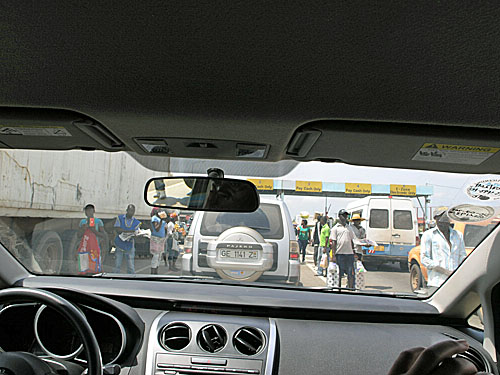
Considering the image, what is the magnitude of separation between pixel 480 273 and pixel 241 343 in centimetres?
178

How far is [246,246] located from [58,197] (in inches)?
217

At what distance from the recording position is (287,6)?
127 centimetres

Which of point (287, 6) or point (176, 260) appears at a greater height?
point (287, 6)

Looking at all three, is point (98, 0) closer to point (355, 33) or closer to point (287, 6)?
point (287, 6)

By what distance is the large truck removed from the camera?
Answer: 6.92 meters

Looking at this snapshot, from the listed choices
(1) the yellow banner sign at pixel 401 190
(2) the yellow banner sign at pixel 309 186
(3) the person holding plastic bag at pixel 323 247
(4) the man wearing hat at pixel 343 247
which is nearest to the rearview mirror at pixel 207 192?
(3) the person holding plastic bag at pixel 323 247

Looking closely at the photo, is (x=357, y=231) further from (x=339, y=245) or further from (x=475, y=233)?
(x=475, y=233)

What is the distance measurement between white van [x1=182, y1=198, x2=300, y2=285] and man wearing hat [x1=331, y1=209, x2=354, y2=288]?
76 centimetres

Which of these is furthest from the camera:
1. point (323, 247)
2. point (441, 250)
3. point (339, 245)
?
point (323, 247)

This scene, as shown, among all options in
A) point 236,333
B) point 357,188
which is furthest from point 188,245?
point 357,188

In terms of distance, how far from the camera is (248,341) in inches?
121

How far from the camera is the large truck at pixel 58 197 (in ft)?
22.7

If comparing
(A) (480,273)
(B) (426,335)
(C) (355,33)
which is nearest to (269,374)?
(B) (426,335)

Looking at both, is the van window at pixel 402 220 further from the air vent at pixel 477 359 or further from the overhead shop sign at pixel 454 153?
the overhead shop sign at pixel 454 153
